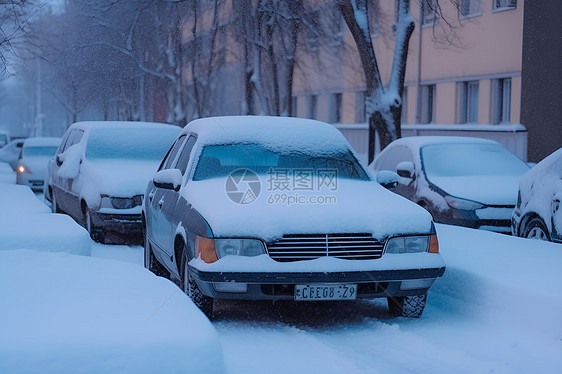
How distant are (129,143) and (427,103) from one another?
19341 millimetres

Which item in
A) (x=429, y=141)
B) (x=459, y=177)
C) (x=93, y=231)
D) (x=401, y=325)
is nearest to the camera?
(x=401, y=325)

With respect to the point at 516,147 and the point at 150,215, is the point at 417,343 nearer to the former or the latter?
the point at 150,215

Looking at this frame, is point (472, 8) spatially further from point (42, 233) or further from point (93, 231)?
point (42, 233)

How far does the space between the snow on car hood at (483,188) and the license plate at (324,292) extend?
534 cm

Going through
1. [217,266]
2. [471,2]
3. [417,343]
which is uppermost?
[471,2]

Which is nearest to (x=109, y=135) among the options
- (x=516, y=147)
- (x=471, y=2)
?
(x=516, y=147)

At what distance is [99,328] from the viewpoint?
3.93 meters

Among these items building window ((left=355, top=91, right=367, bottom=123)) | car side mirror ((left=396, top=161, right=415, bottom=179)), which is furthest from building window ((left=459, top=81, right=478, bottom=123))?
car side mirror ((left=396, top=161, right=415, bottom=179))

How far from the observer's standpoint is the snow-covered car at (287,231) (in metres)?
6.24

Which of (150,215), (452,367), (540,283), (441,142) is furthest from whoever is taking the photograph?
(441,142)

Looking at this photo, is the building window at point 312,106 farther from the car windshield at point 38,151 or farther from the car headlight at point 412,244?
the car headlight at point 412,244

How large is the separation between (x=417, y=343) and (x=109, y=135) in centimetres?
839

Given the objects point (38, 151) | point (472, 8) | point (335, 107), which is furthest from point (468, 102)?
point (38, 151)

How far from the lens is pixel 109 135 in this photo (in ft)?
44.2
